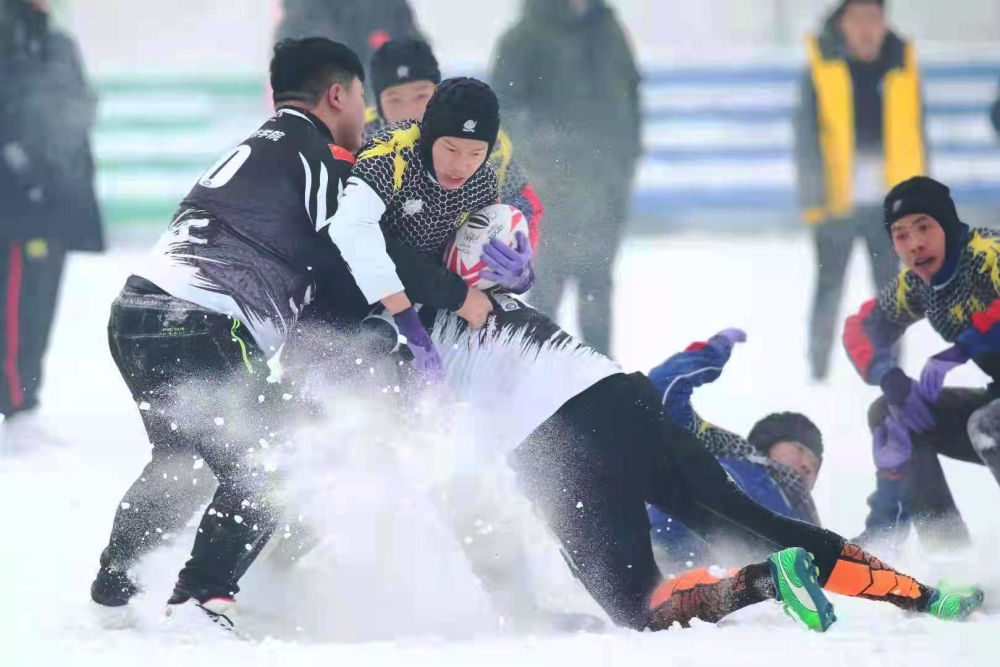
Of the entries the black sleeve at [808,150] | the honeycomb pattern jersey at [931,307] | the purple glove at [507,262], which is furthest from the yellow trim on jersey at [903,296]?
the black sleeve at [808,150]

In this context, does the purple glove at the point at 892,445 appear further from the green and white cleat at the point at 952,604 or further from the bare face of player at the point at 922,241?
the green and white cleat at the point at 952,604

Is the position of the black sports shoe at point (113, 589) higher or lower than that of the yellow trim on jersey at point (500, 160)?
lower

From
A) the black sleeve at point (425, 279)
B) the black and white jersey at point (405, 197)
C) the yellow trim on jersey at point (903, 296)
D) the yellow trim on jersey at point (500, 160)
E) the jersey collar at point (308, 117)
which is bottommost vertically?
the black sleeve at point (425, 279)

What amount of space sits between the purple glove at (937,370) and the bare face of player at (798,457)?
35 cm

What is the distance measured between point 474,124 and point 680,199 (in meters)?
7.25

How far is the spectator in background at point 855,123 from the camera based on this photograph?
20.9 ft

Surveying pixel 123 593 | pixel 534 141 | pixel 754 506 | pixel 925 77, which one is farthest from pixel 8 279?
pixel 925 77

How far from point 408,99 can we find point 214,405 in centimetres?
143

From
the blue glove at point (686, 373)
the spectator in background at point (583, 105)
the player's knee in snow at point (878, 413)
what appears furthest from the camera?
the spectator in background at point (583, 105)

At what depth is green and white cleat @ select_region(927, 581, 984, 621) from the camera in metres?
3.15

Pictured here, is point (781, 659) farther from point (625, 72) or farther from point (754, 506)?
point (625, 72)

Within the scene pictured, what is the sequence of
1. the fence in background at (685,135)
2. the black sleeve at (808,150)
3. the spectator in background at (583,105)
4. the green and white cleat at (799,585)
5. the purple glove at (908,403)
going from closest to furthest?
1. the green and white cleat at (799,585)
2. the purple glove at (908,403)
3. the spectator in background at (583,105)
4. the black sleeve at (808,150)
5. the fence in background at (685,135)

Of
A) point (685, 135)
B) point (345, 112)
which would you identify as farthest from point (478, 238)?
point (685, 135)

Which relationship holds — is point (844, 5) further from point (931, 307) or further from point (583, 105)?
point (931, 307)
